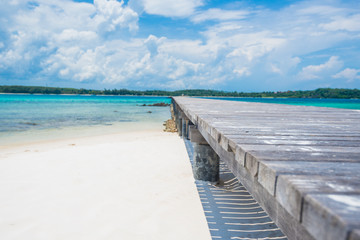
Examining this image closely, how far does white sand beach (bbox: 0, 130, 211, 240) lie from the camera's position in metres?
3.45

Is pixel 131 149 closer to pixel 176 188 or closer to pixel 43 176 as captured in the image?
pixel 43 176

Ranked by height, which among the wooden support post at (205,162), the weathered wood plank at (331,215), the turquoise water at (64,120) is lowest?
the turquoise water at (64,120)

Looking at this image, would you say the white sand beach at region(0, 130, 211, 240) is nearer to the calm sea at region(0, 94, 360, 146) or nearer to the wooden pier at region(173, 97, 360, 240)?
the wooden pier at region(173, 97, 360, 240)

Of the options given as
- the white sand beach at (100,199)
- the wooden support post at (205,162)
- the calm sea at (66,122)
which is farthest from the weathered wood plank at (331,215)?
the calm sea at (66,122)

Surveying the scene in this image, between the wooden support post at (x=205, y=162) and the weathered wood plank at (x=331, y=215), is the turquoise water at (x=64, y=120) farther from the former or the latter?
the weathered wood plank at (x=331, y=215)

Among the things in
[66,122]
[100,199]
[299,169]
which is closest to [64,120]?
[66,122]

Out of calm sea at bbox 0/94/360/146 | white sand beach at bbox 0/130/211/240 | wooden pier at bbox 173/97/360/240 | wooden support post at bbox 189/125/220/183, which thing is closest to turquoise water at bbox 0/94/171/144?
calm sea at bbox 0/94/360/146

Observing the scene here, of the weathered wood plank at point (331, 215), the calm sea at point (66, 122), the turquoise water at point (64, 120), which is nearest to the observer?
the weathered wood plank at point (331, 215)

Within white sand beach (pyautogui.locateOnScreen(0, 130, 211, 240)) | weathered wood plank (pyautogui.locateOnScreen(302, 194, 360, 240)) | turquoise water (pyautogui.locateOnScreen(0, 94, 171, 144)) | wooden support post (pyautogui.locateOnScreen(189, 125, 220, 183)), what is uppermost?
weathered wood plank (pyautogui.locateOnScreen(302, 194, 360, 240))

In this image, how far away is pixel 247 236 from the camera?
3.38m

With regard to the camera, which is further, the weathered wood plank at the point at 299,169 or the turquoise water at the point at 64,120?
the turquoise water at the point at 64,120

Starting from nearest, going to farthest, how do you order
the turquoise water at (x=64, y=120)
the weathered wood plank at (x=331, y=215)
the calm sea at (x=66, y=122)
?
the weathered wood plank at (x=331, y=215) < the calm sea at (x=66, y=122) < the turquoise water at (x=64, y=120)

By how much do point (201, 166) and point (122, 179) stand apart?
174 cm

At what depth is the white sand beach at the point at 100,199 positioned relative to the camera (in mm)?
3449
